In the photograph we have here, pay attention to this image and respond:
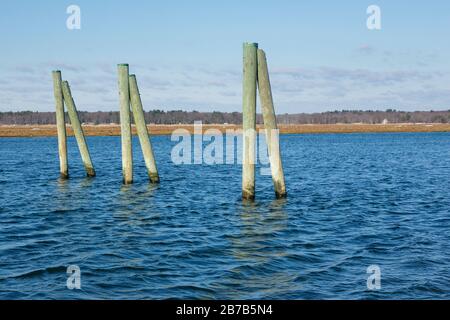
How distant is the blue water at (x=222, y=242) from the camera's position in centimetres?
953

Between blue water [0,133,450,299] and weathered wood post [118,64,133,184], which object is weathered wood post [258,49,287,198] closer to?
blue water [0,133,450,299]

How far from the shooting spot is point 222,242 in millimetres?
13242

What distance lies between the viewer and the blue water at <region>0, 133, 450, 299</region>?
9.53 meters

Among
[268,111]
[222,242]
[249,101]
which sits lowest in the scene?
[222,242]

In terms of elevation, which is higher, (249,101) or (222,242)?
(249,101)

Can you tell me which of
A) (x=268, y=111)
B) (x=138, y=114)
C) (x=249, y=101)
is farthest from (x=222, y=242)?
(x=138, y=114)

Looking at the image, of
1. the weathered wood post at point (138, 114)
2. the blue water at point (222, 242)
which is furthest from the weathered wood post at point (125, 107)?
the blue water at point (222, 242)

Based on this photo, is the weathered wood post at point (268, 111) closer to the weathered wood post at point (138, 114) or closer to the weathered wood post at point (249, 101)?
the weathered wood post at point (249, 101)

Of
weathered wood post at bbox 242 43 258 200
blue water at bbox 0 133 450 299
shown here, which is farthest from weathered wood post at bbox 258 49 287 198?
blue water at bbox 0 133 450 299

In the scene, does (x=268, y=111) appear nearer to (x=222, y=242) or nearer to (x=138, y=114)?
(x=222, y=242)
